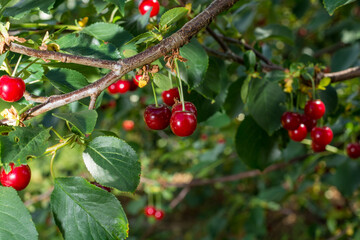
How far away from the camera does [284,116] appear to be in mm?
1325

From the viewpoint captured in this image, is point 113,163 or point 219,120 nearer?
point 113,163

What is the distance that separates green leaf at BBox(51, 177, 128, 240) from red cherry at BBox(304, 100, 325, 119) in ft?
2.80

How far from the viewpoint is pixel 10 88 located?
0.83 metres

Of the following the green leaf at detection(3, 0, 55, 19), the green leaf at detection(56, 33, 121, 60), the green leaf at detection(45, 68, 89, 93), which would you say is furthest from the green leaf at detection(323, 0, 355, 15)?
the green leaf at detection(3, 0, 55, 19)

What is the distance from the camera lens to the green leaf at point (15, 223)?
728mm

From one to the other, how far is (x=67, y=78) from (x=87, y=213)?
39cm

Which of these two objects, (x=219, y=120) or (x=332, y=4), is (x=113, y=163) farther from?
(x=219, y=120)

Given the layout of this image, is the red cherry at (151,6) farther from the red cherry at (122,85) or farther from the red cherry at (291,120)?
the red cherry at (291,120)

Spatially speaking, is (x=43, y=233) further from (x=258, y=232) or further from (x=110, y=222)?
(x=110, y=222)

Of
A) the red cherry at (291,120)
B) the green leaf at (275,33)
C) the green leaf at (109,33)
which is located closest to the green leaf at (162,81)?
the green leaf at (109,33)

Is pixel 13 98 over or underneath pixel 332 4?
over

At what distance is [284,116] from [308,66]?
0.78ft

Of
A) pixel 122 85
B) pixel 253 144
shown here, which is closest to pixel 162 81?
pixel 122 85

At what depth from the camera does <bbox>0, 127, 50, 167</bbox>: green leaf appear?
0.70m
